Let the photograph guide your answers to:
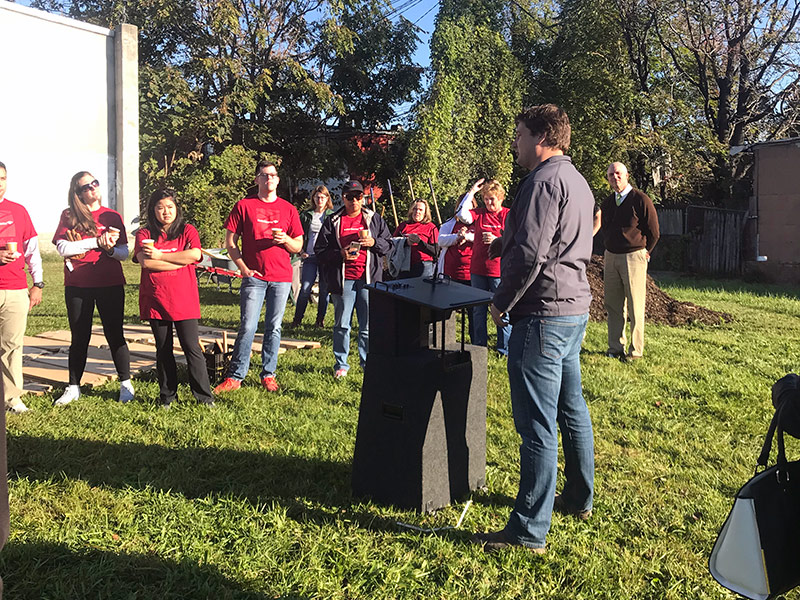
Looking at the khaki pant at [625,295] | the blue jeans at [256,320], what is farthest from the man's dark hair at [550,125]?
the khaki pant at [625,295]

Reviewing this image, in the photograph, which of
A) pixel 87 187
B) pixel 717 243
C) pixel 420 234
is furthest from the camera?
pixel 717 243

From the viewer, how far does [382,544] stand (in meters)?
3.43

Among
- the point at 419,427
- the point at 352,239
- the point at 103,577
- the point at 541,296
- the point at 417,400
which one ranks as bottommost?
the point at 103,577

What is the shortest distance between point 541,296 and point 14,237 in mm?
4287

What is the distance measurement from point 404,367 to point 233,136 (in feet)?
70.5

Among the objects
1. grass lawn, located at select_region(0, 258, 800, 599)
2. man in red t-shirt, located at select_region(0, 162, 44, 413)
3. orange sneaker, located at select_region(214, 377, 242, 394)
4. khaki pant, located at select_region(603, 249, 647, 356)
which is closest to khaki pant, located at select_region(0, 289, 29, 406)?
man in red t-shirt, located at select_region(0, 162, 44, 413)

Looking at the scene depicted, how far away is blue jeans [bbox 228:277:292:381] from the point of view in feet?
19.9

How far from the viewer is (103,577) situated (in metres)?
3.09

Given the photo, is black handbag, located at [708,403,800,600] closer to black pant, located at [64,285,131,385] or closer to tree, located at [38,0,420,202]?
black pant, located at [64,285,131,385]

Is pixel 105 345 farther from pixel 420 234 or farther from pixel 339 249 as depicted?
pixel 420 234

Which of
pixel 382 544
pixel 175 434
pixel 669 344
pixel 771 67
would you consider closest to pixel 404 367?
pixel 382 544

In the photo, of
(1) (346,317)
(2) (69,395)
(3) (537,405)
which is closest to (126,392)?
(2) (69,395)

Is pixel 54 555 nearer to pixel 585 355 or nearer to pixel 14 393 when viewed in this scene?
pixel 14 393

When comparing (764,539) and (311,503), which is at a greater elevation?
(764,539)
